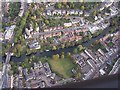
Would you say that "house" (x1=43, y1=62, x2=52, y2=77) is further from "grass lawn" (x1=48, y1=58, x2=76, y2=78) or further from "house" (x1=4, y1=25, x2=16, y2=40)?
"house" (x1=4, y1=25, x2=16, y2=40)

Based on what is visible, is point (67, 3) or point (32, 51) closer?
point (32, 51)

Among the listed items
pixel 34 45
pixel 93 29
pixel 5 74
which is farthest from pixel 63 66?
pixel 93 29

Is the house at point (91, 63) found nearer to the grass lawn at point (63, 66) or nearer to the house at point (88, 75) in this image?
the house at point (88, 75)

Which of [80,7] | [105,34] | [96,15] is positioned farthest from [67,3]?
[105,34]

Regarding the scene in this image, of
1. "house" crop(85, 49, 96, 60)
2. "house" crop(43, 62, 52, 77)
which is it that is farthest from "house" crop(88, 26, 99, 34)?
"house" crop(43, 62, 52, 77)

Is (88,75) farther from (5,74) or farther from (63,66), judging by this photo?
(5,74)

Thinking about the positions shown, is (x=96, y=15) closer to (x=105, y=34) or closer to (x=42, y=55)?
(x=105, y=34)

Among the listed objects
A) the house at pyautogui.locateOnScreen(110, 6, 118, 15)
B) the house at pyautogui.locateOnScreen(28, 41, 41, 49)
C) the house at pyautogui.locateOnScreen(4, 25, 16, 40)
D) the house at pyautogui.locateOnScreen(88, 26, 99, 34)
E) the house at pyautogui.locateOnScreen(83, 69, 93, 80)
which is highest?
the house at pyautogui.locateOnScreen(110, 6, 118, 15)

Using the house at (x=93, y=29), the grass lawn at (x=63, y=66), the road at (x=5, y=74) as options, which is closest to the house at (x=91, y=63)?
the grass lawn at (x=63, y=66)
